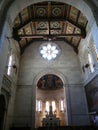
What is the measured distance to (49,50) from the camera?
13.9 m

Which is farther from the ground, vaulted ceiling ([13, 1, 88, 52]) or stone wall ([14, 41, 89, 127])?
vaulted ceiling ([13, 1, 88, 52])

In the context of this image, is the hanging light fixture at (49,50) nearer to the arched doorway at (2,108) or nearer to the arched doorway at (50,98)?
the arched doorway at (50,98)

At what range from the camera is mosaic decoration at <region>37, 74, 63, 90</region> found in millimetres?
18406

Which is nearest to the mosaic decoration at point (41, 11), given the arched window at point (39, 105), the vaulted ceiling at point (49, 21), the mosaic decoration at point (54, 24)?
the vaulted ceiling at point (49, 21)

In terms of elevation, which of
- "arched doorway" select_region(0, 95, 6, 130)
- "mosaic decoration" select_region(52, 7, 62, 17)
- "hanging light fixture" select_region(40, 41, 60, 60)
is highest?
"mosaic decoration" select_region(52, 7, 62, 17)

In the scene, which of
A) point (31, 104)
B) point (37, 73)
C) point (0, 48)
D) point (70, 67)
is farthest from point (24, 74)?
point (0, 48)

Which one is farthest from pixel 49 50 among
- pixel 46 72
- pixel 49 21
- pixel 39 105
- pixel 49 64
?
pixel 39 105

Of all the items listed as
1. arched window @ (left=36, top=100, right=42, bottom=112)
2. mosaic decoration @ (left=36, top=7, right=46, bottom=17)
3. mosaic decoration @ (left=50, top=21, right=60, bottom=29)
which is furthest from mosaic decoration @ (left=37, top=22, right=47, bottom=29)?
arched window @ (left=36, top=100, right=42, bottom=112)

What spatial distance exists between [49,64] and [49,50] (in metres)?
1.75

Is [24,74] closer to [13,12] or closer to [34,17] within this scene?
[34,17]

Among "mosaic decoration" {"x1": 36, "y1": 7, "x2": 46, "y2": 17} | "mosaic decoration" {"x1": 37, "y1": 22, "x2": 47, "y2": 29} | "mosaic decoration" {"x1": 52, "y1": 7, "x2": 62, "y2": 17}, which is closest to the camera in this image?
"mosaic decoration" {"x1": 36, "y1": 7, "x2": 46, "y2": 17}

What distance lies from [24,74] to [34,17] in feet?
18.4

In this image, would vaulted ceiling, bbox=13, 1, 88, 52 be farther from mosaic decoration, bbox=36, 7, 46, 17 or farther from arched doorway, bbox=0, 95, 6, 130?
arched doorway, bbox=0, 95, 6, 130

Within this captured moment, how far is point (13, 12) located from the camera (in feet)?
22.0
